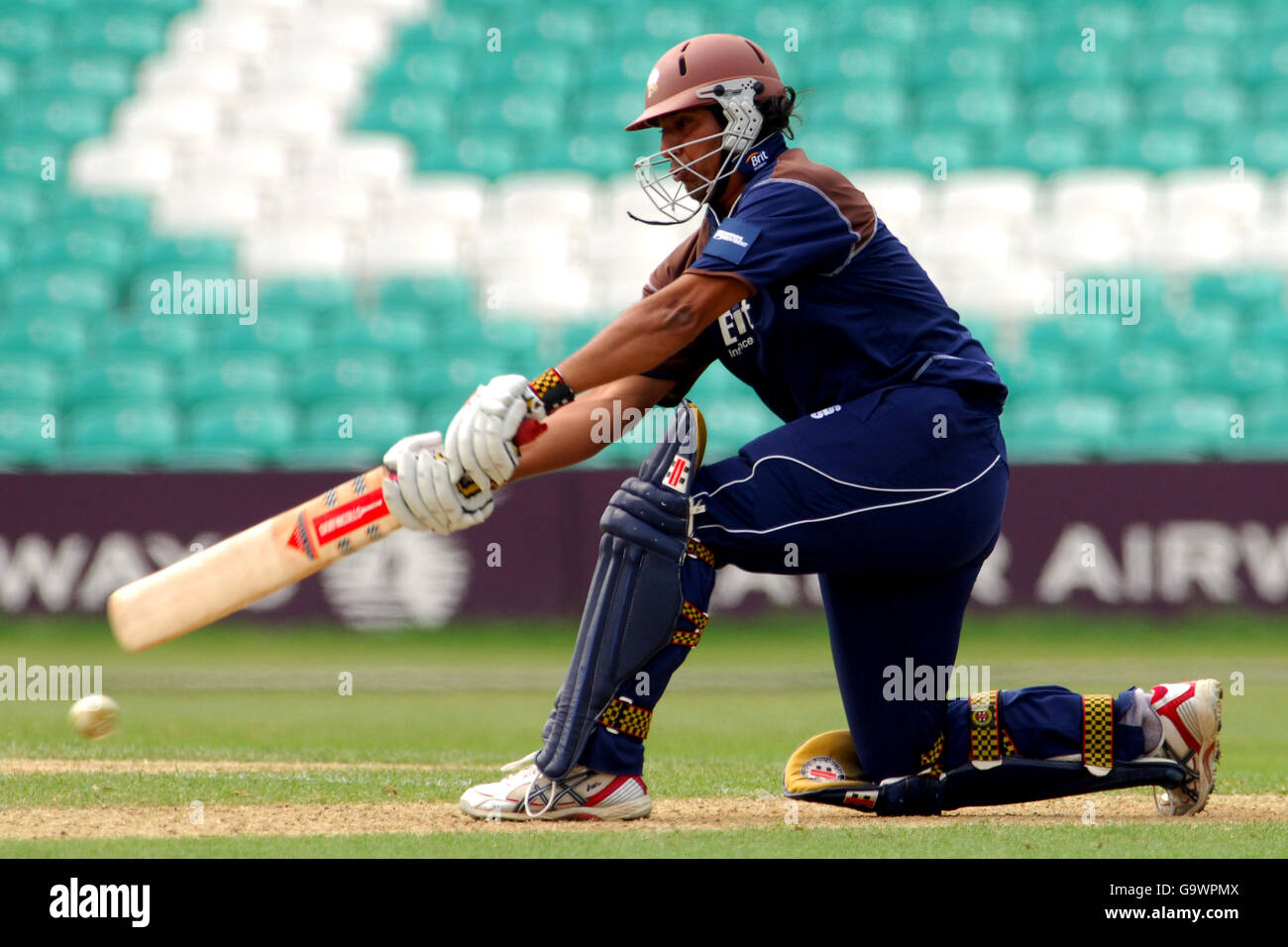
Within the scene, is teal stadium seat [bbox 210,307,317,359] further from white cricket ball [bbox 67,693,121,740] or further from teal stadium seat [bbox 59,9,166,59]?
white cricket ball [bbox 67,693,121,740]

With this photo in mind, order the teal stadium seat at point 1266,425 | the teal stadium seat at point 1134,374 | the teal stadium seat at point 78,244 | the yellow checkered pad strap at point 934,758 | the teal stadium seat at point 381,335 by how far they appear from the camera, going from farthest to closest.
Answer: the teal stadium seat at point 78,244 < the teal stadium seat at point 381,335 < the teal stadium seat at point 1134,374 < the teal stadium seat at point 1266,425 < the yellow checkered pad strap at point 934,758

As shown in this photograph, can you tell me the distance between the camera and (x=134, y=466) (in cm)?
955

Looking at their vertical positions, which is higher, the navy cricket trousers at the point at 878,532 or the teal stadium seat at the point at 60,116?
Result: the teal stadium seat at the point at 60,116

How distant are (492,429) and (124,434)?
775cm

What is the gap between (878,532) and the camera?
3.92 m

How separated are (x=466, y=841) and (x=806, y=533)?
1.09m

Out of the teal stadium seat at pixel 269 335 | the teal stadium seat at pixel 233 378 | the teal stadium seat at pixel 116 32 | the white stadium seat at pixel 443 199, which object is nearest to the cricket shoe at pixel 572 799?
the teal stadium seat at pixel 233 378

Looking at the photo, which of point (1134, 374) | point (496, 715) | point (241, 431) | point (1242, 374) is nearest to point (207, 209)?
point (241, 431)

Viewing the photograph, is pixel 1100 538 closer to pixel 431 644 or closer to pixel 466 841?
pixel 431 644

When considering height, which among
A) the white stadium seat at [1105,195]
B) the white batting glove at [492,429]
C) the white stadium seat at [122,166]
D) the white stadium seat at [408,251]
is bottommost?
the white batting glove at [492,429]

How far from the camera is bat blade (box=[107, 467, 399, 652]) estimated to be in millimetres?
3926

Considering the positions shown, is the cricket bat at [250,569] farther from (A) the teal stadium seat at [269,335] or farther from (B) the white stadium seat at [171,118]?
(B) the white stadium seat at [171,118]

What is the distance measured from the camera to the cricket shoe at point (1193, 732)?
4.19 m

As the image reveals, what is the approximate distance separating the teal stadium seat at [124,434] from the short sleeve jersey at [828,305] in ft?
24.0
